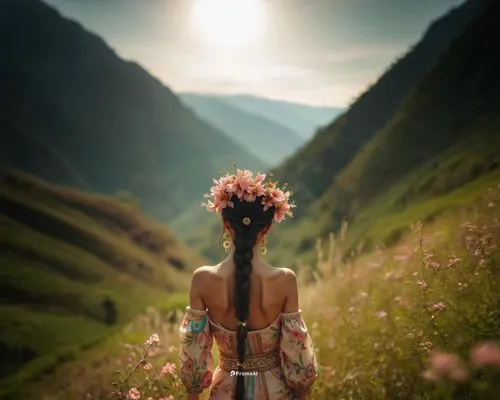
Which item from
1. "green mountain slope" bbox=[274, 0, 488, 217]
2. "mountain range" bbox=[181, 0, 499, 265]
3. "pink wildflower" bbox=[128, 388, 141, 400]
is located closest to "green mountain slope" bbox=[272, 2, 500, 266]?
"mountain range" bbox=[181, 0, 499, 265]

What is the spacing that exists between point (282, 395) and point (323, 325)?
343cm

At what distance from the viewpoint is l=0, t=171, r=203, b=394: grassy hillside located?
42.4 meters

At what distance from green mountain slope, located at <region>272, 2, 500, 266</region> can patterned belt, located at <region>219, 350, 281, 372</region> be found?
36167 millimetres

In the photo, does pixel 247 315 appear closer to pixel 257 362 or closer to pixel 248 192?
pixel 257 362

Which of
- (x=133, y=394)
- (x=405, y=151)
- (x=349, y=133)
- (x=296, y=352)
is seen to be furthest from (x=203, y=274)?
(x=349, y=133)

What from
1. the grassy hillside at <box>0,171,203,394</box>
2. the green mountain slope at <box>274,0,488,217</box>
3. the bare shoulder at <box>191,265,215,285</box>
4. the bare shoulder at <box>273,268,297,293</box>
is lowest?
the bare shoulder at <box>273,268,297,293</box>

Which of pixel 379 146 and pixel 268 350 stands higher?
pixel 379 146

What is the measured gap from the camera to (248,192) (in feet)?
14.9

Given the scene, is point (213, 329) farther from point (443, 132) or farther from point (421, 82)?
point (421, 82)

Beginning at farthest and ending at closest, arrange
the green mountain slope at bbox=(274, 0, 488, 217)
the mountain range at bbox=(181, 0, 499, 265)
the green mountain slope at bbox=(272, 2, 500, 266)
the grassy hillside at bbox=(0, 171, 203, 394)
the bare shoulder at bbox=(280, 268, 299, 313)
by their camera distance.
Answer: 1. the green mountain slope at bbox=(274, 0, 488, 217)
2. the green mountain slope at bbox=(272, 2, 500, 266)
3. the mountain range at bbox=(181, 0, 499, 265)
4. the grassy hillside at bbox=(0, 171, 203, 394)
5. the bare shoulder at bbox=(280, 268, 299, 313)

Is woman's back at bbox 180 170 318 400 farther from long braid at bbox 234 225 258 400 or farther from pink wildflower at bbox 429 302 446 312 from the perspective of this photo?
pink wildflower at bbox 429 302 446 312

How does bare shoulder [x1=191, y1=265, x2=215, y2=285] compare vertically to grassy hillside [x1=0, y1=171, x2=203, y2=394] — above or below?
below

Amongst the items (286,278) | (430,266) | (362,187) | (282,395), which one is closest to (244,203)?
(286,278)

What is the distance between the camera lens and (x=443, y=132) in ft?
193
